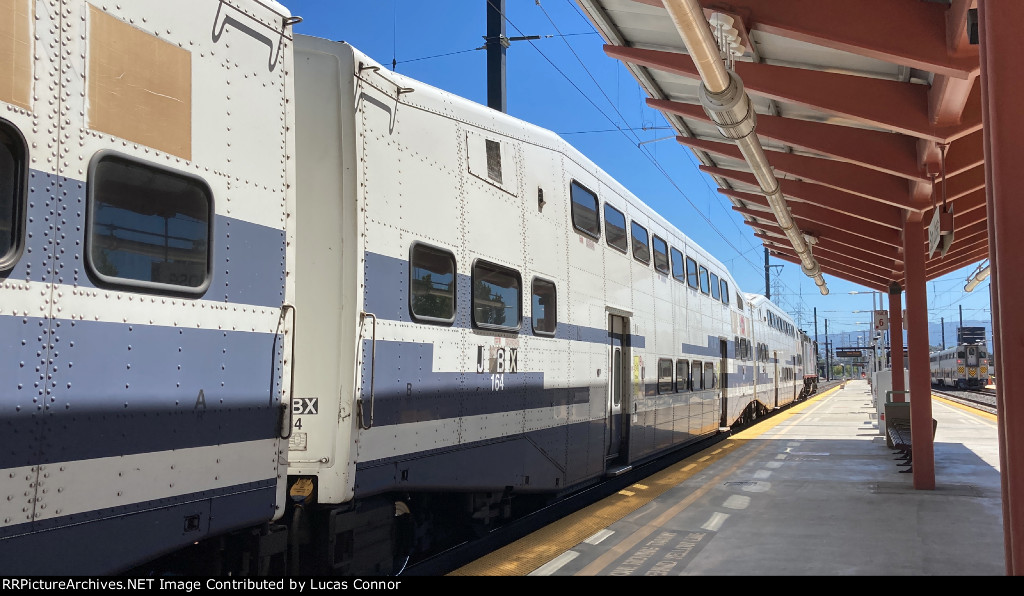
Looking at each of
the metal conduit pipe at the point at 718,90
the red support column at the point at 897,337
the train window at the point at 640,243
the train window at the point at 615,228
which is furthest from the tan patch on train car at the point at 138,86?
the red support column at the point at 897,337

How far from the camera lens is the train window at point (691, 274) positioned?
14.4 metres

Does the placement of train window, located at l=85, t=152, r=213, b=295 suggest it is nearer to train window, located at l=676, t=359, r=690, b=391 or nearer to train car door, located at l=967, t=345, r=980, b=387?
train window, located at l=676, t=359, r=690, b=391

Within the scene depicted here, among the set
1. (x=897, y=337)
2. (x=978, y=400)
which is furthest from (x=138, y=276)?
(x=978, y=400)

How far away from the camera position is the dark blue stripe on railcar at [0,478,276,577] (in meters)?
3.22

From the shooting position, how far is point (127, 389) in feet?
11.9

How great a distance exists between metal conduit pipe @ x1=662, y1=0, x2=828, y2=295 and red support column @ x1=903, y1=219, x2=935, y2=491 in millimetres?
2056

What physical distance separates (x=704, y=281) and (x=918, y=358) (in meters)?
5.75

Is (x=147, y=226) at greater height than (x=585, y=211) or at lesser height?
lesser

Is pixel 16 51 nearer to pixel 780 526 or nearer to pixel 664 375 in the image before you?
pixel 780 526

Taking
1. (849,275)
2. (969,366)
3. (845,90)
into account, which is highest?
(845,90)

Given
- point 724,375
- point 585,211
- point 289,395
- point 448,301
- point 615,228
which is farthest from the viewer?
point 724,375

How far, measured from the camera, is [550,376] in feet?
25.9

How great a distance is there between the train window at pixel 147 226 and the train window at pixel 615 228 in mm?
6228

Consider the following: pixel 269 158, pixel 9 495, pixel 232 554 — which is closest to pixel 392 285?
pixel 269 158
